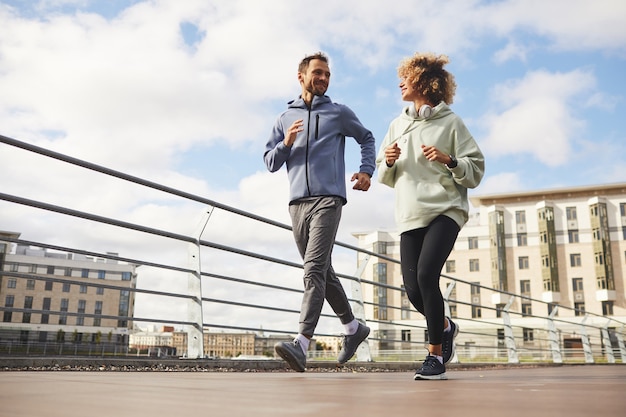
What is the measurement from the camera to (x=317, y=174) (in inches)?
122

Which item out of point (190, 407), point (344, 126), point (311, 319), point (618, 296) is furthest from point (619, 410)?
point (618, 296)

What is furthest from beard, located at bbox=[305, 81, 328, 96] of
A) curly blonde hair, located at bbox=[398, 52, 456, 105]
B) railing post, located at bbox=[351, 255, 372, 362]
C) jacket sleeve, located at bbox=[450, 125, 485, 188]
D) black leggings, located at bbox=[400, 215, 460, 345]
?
railing post, located at bbox=[351, 255, 372, 362]

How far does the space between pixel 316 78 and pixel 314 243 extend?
0.92 metres

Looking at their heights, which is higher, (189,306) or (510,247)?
(510,247)

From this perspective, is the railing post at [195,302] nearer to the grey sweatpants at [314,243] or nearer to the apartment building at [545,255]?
the grey sweatpants at [314,243]

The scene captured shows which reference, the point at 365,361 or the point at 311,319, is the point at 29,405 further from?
the point at 365,361

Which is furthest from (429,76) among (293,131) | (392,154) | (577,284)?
(577,284)

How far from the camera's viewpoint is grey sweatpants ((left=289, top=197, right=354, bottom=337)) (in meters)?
2.94

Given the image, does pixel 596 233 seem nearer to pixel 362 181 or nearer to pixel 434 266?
pixel 362 181

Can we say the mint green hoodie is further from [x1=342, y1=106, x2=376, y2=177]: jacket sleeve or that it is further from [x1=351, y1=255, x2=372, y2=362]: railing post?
[x1=351, y1=255, x2=372, y2=362]: railing post

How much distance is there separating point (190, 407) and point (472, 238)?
160ft

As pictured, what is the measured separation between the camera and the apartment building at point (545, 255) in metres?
42.8

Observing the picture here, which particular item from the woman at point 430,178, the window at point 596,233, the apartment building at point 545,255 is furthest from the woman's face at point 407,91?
the window at point 596,233

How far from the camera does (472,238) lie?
158 ft
